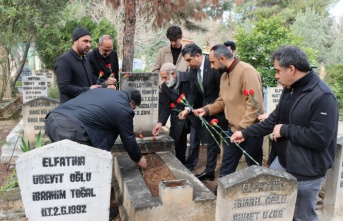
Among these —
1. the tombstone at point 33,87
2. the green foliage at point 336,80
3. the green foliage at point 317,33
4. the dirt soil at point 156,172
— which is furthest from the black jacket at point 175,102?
the green foliage at point 317,33

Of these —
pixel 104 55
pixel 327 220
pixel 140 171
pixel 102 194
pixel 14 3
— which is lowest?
pixel 327 220

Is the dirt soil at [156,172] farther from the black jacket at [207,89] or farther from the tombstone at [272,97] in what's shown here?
the tombstone at [272,97]

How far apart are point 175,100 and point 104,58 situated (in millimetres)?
1379

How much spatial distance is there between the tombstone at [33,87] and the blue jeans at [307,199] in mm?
6699

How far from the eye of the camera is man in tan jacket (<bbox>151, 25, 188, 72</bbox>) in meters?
4.87

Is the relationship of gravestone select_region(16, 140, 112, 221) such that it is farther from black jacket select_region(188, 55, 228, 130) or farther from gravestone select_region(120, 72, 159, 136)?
gravestone select_region(120, 72, 159, 136)

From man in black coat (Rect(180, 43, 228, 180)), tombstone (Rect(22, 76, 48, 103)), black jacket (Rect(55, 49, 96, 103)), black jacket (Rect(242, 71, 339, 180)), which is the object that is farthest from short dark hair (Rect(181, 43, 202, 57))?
tombstone (Rect(22, 76, 48, 103))

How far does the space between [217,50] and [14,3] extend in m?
7.94

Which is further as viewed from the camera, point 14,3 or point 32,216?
point 14,3

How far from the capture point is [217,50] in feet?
10.8

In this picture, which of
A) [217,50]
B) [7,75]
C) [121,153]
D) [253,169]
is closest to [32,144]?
[121,153]

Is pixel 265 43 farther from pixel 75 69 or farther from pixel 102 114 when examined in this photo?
pixel 102 114

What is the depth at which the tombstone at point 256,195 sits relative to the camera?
2.20 metres

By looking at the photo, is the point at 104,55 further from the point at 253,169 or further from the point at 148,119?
the point at 253,169
